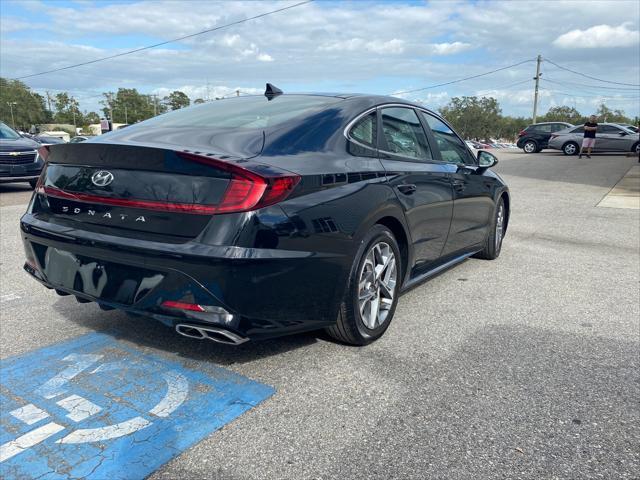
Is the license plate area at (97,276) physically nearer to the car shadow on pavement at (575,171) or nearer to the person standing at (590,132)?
the car shadow on pavement at (575,171)

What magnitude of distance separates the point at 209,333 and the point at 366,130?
66.6 inches

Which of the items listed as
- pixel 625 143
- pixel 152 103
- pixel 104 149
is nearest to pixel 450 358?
pixel 104 149

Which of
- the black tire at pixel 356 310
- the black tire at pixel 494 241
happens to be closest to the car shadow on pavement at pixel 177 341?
the black tire at pixel 356 310

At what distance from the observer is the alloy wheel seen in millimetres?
3410

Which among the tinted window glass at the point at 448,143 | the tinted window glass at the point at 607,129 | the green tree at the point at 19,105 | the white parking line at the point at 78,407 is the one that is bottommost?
the white parking line at the point at 78,407

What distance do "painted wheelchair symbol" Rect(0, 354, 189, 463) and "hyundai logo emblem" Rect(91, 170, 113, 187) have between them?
41.2 inches

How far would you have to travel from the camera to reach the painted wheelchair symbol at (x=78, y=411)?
2.45 meters

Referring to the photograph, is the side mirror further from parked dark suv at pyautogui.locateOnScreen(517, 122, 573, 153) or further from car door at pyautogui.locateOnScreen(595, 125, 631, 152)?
parked dark suv at pyautogui.locateOnScreen(517, 122, 573, 153)

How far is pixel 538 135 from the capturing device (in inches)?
1147

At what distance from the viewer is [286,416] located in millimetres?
2668

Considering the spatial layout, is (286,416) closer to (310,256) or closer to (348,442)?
(348,442)

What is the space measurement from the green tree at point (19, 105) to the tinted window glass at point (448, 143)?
116m

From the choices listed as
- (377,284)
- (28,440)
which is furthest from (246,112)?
(28,440)

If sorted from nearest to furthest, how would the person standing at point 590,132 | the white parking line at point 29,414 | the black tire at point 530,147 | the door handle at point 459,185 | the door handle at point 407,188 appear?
the white parking line at point 29,414 → the door handle at point 407,188 → the door handle at point 459,185 → the person standing at point 590,132 → the black tire at point 530,147
